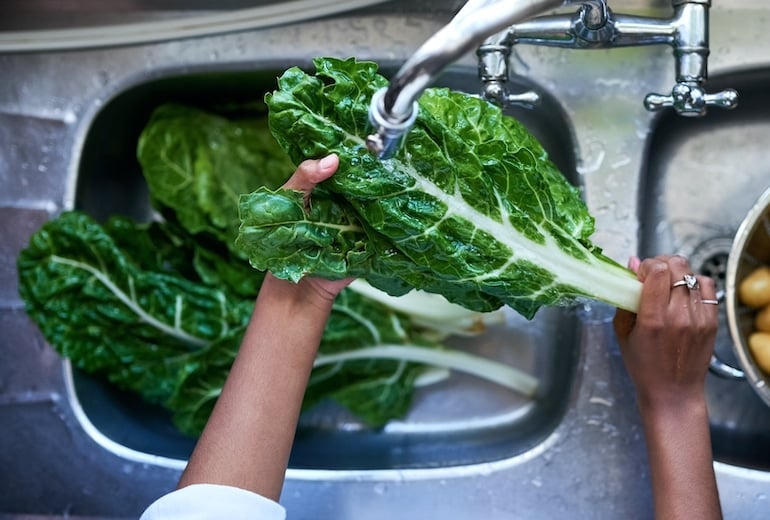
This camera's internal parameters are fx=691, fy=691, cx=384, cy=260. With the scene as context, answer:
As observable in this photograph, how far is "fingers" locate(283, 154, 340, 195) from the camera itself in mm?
744

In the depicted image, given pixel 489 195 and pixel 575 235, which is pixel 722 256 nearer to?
pixel 575 235

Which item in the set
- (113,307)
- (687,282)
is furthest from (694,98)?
(113,307)

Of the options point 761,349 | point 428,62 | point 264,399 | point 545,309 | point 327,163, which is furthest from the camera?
point 545,309

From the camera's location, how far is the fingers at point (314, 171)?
2.44ft

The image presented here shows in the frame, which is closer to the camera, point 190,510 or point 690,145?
point 190,510

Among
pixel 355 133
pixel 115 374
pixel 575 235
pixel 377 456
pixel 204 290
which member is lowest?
pixel 377 456

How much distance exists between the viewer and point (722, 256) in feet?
3.97

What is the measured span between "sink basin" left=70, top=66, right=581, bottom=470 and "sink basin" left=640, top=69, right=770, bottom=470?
0.19 metres

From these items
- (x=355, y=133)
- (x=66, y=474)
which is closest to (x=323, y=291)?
(x=355, y=133)

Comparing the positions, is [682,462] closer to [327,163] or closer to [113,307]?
[327,163]

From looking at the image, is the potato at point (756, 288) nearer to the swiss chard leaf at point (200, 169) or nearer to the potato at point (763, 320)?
the potato at point (763, 320)

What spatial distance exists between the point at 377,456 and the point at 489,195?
64 centimetres

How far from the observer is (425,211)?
77 cm

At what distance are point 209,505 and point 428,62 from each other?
56 centimetres
